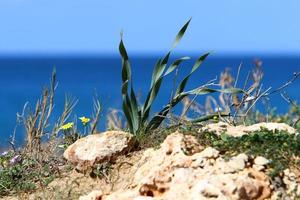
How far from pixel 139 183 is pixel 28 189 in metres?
1.41

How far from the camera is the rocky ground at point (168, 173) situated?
5.35 metres

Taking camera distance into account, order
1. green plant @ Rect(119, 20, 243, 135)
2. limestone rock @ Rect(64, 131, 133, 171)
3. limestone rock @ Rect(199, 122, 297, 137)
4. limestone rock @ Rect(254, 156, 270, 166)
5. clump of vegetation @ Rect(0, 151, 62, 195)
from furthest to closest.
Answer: green plant @ Rect(119, 20, 243, 135) < clump of vegetation @ Rect(0, 151, 62, 195) < limestone rock @ Rect(64, 131, 133, 171) < limestone rock @ Rect(199, 122, 297, 137) < limestone rock @ Rect(254, 156, 270, 166)

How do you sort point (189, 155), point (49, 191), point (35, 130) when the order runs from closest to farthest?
point (189, 155), point (49, 191), point (35, 130)

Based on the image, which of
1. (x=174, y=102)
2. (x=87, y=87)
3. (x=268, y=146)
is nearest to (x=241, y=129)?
(x=268, y=146)

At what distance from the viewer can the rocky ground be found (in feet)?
17.5

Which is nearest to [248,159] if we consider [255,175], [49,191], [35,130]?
[255,175]

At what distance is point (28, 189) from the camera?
6922 millimetres

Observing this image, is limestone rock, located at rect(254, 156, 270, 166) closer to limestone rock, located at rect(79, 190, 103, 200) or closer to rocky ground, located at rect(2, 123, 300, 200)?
rocky ground, located at rect(2, 123, 300, 200)

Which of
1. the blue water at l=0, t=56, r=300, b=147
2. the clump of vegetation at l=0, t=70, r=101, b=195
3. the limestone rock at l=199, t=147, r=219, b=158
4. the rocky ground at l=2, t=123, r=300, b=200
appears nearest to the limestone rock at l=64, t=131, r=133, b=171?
the rocky ground at l=2, t=123, r=300, b=200

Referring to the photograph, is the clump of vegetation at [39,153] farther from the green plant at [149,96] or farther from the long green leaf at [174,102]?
the long green leaf at [174,102]

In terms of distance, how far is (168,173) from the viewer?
5586 millimetres

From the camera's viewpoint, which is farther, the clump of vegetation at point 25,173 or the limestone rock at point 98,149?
the clump of vegetation at point 25,173

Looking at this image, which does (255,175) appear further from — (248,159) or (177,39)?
(177,39)

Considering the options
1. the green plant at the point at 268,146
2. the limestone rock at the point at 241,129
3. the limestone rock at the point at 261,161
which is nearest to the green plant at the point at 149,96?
the limestone rock at the point at 241,129
